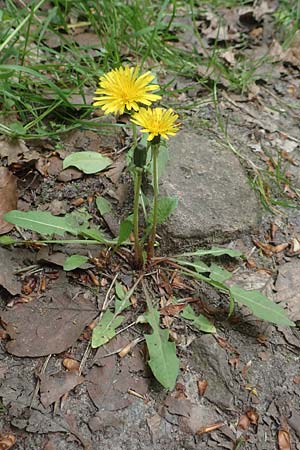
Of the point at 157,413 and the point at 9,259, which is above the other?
the point at 9,259

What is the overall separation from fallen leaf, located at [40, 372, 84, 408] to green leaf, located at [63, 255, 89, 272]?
358 millimetres

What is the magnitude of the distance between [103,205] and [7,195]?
37 centimetres

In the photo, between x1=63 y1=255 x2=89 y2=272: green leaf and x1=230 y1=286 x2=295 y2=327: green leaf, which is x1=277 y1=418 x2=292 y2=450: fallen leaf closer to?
x1=230 y1=286 x2=295 y2=327: green leaf

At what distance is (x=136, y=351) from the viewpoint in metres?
1.71

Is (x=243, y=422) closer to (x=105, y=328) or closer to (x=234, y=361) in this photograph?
(x=234, y=361)

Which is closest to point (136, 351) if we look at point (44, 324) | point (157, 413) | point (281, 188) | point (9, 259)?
point (157, 413)

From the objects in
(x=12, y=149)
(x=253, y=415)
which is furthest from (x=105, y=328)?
(x=12, y=149)

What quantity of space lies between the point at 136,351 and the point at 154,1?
2.24 meters

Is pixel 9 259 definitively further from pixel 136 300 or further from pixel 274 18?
pixel 274 18

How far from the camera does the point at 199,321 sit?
1793 mm

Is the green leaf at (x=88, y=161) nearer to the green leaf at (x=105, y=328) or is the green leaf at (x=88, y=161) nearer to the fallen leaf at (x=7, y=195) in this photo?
the fallen leaf at (x=7, y=195)

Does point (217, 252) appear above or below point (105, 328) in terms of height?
above

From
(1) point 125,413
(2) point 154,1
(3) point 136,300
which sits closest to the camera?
(1) point 125,413

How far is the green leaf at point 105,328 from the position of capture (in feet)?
5.57
